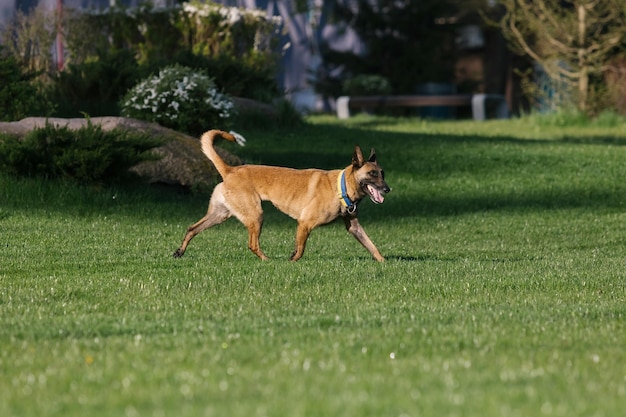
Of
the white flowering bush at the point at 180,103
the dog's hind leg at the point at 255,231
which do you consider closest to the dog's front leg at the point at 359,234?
the dog's hind leg at the point at 255,231

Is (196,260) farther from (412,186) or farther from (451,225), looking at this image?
(412,186)

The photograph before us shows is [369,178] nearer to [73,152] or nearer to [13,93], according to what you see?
[73,152]

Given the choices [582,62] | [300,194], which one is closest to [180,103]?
[300,194]

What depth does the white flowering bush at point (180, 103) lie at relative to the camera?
62.3 feet

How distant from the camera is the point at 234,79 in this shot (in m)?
24.1

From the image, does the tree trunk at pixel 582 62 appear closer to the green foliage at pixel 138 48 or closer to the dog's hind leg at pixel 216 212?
the green foliage at pixel 138 48

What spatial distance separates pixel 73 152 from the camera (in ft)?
52.2

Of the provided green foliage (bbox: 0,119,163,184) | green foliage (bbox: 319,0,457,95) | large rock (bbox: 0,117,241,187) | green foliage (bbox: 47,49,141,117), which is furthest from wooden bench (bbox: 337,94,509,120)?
green foliage (bbox: 0,119,163,184)

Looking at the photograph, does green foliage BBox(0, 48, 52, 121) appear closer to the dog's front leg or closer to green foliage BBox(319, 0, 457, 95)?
the dog's front leg

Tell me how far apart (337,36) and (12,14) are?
13332 mm

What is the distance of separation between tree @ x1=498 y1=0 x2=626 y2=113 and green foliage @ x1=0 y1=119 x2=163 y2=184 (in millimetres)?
14480

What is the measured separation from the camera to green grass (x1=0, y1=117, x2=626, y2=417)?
5.13m

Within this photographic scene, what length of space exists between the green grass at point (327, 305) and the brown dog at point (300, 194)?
0.38 meters

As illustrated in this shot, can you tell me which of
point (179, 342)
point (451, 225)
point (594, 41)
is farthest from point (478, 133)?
point (179, 342)
